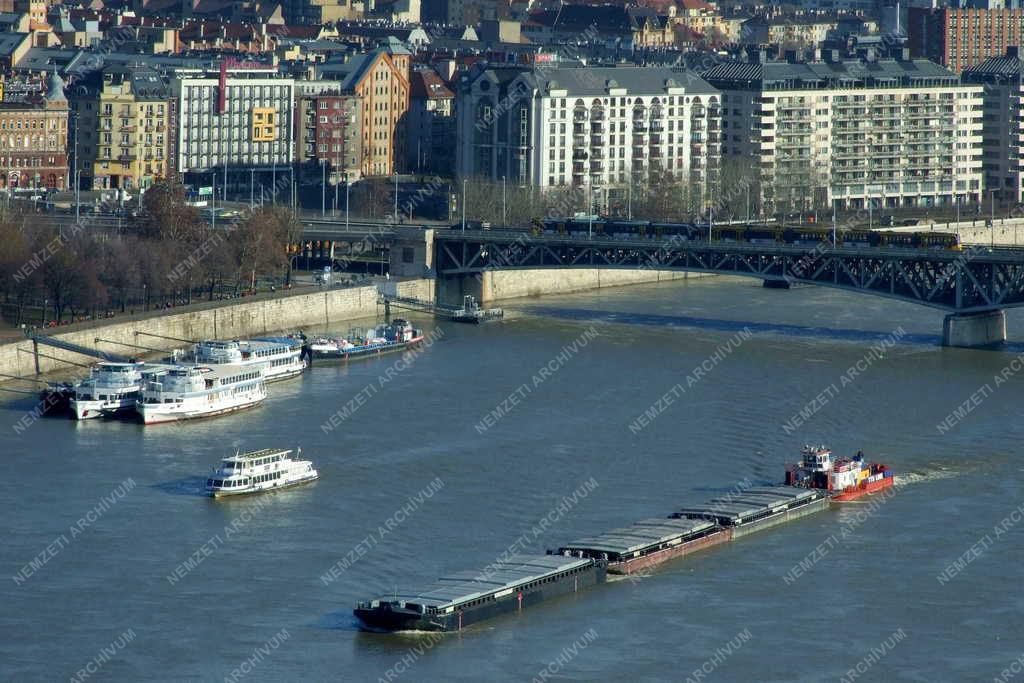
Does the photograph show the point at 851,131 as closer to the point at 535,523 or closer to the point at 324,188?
the point at 324,188

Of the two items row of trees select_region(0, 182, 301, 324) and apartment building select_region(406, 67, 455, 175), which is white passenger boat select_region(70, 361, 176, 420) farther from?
apartment building select_region(406, 67, 455, 175)

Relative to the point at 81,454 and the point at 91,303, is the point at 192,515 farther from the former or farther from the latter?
the point at 91,303

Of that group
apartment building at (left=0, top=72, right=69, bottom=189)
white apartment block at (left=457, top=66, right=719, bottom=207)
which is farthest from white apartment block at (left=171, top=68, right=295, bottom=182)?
white apartment block at (left=457, top=66, right=719, bottom=207)

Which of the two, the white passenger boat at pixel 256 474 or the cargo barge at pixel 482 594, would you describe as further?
the white passenger boat at pixel 256 474

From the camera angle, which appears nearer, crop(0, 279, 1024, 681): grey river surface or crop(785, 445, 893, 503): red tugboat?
crop(0, 279, 1024, 681): grey river surface

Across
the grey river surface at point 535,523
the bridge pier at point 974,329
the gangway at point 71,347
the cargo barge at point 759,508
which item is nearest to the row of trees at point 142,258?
the gangway at point 71,347

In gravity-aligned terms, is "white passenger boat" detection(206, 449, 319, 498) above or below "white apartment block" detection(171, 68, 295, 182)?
below

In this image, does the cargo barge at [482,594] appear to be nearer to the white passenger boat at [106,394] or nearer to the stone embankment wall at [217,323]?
the white passenger boat at [106,394]
